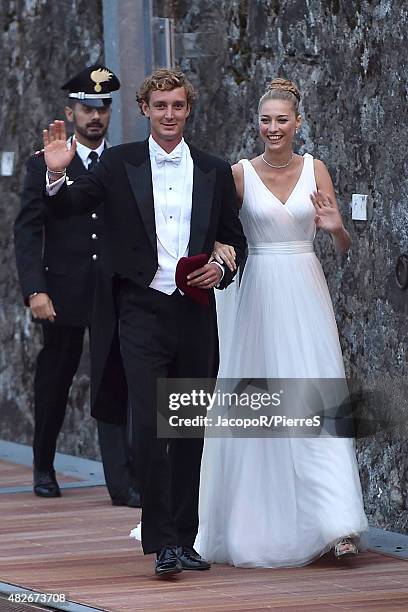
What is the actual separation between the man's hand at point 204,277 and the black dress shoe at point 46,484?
2.55 meters

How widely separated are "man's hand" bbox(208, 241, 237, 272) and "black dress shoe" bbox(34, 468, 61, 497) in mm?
2471

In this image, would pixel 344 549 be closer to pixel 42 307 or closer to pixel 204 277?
pixel 204 277

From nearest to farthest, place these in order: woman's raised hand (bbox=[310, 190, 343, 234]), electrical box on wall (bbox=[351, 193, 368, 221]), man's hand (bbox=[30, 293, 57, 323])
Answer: woman's raised hand (bbox=[310, 190, 343, 234]), electrical box on wall (bbox=[351, 193, 368, 221]), man's hand (bbox=[30, 293, 57, 323])

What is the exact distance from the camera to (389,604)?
6.13m

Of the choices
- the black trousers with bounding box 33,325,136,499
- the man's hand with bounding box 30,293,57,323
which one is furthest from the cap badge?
the black trousers with bounding box 33,325,136,499

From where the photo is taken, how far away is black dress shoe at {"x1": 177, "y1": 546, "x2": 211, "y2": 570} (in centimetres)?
689

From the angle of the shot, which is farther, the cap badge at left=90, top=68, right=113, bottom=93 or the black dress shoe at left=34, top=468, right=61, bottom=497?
the black dress shoe at left=34, top=468, right=61, bottom=497

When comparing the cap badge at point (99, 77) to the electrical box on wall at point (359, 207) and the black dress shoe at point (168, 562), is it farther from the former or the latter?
the black dress shoe at point (168, 562)

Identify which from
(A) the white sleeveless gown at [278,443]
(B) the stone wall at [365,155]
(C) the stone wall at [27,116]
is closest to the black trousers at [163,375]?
(A) the white sleeveless gown at [278,443]

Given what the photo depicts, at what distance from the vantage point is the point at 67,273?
8.80 m

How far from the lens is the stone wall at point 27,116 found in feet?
33.7

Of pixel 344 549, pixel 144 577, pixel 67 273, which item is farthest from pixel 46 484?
pixel 344 549

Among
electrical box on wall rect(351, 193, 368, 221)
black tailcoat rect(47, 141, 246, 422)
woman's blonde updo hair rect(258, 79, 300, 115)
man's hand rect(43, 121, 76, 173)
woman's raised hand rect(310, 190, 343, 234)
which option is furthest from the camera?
electrical box on wall rect(351, 193, 368, 221)

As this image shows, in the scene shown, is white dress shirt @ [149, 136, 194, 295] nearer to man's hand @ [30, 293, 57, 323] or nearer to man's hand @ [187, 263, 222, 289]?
man's hand @ [187, 263, 222, 289]
